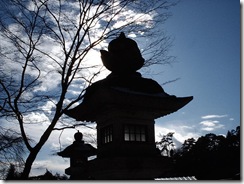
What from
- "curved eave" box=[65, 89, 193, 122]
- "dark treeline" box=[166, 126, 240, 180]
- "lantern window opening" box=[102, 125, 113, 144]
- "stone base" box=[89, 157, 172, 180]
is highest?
"curved eave" box=[65, 89, 193, 122]

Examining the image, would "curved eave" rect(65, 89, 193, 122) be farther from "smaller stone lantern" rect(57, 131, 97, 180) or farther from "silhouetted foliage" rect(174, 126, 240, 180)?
"silhouetted foliage" rect(174, 126, 240, 180)

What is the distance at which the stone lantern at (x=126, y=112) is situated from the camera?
5570 mm

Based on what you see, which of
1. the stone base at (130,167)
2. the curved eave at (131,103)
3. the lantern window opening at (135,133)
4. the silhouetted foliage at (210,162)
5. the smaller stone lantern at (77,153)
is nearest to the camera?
the stone base at (130,167)

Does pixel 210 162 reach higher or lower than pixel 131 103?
lower

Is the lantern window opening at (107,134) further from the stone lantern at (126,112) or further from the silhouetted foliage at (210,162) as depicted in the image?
the silhouetted foliage at (210,162)

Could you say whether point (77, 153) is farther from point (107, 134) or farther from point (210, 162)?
point (210, 162)

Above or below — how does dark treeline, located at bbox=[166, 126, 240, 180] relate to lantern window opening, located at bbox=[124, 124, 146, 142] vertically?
below

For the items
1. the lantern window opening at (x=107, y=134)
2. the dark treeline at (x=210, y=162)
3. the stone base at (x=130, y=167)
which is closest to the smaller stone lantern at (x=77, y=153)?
the dark treeline at (x=210, y=162)

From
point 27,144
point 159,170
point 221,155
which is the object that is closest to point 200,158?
point 221,155

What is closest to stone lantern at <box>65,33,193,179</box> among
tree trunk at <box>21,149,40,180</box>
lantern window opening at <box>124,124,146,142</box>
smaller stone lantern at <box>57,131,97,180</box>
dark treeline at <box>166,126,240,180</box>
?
lantern window opening at <box>124,124,146,142</box>

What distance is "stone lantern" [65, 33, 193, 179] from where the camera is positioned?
557 cm

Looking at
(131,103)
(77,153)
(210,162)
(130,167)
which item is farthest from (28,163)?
(210,162)

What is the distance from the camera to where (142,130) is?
19.9ft

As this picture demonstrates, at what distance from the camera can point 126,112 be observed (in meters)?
5.89
